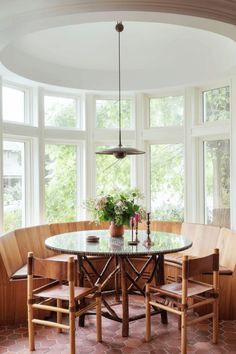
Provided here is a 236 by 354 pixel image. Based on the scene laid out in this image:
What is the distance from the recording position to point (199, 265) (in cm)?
296

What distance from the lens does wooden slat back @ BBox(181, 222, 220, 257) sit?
4.20 metres

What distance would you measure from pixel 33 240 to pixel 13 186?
832 mm

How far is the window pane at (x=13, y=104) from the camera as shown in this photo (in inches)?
181

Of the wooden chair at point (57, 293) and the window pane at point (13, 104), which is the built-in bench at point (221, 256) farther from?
the window pane at point (13, 104)

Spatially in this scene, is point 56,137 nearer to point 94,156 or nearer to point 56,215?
point 94,156

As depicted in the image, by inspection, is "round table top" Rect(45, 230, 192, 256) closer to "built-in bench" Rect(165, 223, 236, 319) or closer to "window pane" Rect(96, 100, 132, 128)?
"built-in bench" Rect(165, 223, 236, 319)

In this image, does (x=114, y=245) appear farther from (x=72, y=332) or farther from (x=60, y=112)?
(x=60, y=112)

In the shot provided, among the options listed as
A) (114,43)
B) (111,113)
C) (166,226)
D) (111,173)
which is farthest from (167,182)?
(114,43)

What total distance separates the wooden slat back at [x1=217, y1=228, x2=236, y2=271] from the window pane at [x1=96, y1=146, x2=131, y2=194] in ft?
6.23

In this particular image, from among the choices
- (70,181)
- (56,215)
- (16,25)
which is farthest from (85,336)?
(16,25)

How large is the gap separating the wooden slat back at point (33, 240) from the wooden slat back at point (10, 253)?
3.5 inches

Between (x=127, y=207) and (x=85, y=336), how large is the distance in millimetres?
1320

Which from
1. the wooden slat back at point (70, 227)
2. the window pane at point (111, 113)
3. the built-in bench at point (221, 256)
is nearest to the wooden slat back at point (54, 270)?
the built-in bench at point (221, 256)

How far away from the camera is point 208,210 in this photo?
505cm
